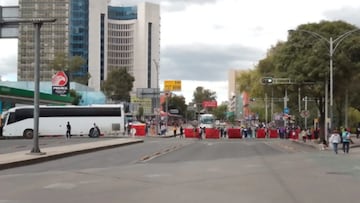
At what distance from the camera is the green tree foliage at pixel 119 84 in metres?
138

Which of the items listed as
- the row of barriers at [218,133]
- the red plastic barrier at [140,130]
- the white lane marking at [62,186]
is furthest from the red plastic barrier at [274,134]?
the white lane marking at [62,186]

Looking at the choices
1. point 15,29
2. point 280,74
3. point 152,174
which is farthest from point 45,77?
point 152,174

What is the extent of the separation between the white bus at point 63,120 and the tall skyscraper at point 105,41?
66.6 metres

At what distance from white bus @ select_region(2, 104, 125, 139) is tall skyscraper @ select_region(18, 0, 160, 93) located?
219 feet

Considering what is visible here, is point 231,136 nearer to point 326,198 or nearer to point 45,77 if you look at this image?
point 326,198

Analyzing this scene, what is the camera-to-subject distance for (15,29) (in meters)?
28.8

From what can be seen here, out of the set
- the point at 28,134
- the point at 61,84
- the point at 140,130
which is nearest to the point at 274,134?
the point at 140,130

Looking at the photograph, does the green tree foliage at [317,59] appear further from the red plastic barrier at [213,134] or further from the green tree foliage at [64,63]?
the green tree foliage at [64,63]

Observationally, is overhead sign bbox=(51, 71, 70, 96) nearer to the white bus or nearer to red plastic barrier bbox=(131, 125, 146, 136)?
the white bus

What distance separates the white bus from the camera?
206ft

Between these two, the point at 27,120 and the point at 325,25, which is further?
the point at 27,120

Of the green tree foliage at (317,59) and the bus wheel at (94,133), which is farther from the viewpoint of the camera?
the bus wheel at (94,133)

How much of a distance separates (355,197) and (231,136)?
60.7 meters

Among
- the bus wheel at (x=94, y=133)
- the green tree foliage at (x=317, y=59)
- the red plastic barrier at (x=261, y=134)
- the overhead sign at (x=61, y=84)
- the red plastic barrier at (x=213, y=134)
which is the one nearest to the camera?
the green tree foliage at (x=317, y=59)
